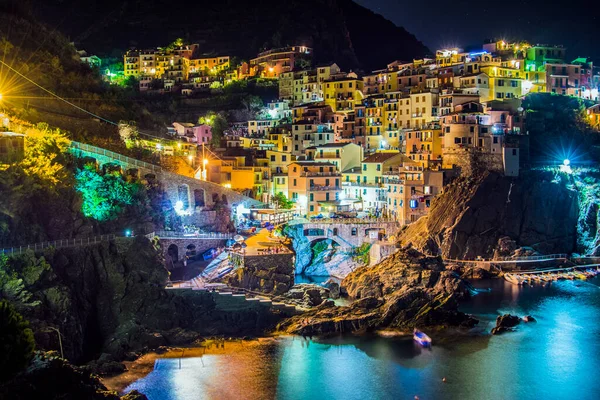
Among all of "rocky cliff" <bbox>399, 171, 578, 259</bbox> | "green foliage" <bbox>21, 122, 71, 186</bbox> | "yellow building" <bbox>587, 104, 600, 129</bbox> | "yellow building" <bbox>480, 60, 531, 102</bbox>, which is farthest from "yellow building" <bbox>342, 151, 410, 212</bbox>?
"green foliage" <bbox>21, 122, 71, 186</bbox>

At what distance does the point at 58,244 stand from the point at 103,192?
686cm

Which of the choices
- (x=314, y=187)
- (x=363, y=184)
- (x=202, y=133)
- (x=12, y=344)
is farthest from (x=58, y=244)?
(x=202, y=133)

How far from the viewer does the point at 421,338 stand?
32.4m

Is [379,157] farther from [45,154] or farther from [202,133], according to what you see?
[45,154]

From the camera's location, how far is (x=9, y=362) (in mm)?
20078

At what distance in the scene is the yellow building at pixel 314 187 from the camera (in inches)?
2026

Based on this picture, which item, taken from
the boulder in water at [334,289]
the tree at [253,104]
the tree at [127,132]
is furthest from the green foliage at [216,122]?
the boulder in water at [334,289]

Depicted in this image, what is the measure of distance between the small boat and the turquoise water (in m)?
0.34

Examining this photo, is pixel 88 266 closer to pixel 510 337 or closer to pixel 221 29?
pixel 510 337

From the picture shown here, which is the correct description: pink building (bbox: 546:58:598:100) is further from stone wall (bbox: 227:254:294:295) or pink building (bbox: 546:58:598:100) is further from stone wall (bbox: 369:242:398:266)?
stone wall (bbox: 227:254:294:295)

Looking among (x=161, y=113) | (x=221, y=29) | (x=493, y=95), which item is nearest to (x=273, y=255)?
(x=493, y=95)

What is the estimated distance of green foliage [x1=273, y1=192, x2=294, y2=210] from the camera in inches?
2035

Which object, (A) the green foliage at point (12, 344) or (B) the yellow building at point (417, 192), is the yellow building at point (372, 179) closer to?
(B) the yellow building at point (417, 192)

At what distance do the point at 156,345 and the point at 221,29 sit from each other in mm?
76367
